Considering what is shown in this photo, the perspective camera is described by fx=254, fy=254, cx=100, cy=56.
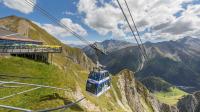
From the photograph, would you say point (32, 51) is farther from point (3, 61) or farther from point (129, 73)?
point (129, 73)

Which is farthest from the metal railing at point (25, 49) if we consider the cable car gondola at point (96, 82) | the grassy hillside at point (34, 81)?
the cable car gondola at point (96, 82)

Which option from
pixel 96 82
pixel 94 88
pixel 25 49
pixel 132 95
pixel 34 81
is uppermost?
pixel 25 49

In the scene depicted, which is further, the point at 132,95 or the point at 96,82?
the point at 132,95

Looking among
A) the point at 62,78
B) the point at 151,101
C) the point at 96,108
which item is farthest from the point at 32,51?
the point at 151,101

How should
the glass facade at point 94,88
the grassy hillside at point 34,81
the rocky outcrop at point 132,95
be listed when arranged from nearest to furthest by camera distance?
the grassy hillside at point 34,81 → the glass facade at point 94,88 → the rocky outcrop at point 132,95

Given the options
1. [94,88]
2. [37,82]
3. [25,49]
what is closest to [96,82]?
[94,88]

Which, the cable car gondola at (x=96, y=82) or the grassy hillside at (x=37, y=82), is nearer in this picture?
the grassy hillside at (x=37, y=82)

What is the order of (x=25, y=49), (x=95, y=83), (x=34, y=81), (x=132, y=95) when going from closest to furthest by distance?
→ (x=95, y=83) < (x=34, y=81) < (x=25, y=49) < (x=132, y=95)

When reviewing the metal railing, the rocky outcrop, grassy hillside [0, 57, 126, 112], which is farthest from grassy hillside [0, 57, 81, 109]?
the rocky outcrop

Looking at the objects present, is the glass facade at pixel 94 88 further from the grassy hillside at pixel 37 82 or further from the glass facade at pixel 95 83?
the grassy hillside at pixel 37 82

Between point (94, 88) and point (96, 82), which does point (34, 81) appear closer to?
point (94, 88)

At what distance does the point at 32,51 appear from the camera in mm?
80500

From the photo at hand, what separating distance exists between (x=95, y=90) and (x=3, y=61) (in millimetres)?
26163

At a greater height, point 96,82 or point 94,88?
point 96,82
